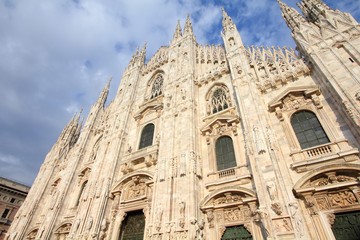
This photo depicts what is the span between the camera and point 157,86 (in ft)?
67.3

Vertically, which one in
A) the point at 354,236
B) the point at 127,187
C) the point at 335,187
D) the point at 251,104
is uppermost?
the point at 251,104

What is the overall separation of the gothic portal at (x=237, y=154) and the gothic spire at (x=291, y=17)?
0.09 metres

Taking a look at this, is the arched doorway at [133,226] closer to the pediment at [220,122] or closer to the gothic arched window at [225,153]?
the gothic arched window at [225,153]

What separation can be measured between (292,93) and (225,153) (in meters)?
4.82

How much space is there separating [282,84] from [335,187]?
20.1ft

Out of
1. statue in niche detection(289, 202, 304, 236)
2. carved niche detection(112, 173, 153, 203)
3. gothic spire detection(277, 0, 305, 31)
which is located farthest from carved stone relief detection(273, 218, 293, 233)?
gothic spire detection(277, 0, 305, 31)

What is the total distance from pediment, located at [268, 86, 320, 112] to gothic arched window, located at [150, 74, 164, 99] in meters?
10.8

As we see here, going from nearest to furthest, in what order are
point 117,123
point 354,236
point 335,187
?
point 354,236, point 335,187, point 117,123

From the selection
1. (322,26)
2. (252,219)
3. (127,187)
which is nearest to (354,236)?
(252,219)

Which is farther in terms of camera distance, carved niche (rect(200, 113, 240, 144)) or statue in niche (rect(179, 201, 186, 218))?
carved niche (rect(200, 113, 240, 144))

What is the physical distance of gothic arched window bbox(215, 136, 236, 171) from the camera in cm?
1105

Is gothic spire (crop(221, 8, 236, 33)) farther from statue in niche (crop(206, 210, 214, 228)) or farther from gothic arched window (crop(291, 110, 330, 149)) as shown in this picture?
statue in niche (crop(206, 210, 214, 228))

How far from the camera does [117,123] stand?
18.1 metres

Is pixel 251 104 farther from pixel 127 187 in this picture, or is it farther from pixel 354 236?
pixel 127 187
